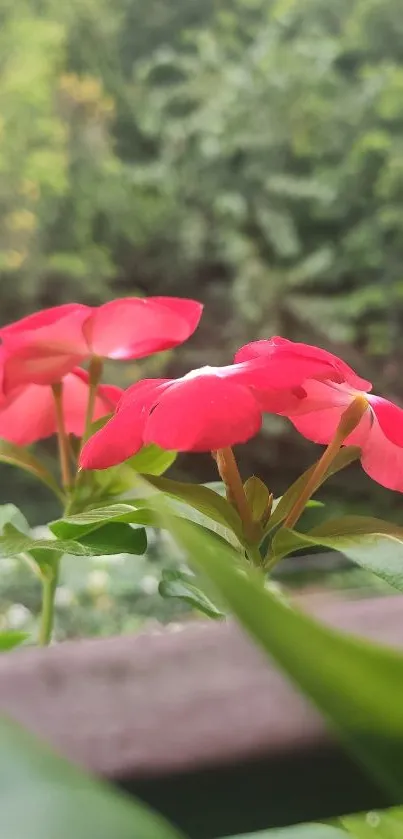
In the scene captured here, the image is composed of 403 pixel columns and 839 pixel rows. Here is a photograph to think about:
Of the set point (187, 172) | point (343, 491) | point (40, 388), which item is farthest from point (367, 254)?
point (40, 388)

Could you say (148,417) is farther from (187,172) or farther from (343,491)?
(187,172)

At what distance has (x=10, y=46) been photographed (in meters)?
2.29

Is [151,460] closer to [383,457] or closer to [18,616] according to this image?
[383,457]

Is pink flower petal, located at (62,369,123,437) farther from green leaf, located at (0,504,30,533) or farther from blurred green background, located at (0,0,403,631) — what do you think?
blurred green background, located at (0,0,403,631)

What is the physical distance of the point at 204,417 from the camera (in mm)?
137

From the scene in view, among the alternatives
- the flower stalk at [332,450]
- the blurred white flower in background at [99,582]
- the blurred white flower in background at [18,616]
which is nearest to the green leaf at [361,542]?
the flower stalk at [332,450]

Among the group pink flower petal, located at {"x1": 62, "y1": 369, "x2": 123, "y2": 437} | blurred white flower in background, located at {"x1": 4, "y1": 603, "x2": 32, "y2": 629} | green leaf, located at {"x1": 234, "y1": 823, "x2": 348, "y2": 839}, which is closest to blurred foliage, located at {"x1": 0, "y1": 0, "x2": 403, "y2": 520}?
blurred white flower in background, located at {"x1": 4, "y1": 603, "x2": 32, "y2": 629}

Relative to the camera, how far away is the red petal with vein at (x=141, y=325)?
18cm

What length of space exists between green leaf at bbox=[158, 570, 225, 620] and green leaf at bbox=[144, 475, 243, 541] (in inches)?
1.6

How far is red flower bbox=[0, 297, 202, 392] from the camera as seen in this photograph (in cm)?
18

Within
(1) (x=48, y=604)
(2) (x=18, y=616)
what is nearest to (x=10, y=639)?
(1) (x=48, y=604)

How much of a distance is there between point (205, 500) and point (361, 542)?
0.03m

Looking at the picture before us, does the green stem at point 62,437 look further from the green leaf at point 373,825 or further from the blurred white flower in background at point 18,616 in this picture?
the blurred white flower in background at point 18,616

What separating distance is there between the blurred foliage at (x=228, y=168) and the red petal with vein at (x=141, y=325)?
207 cm
